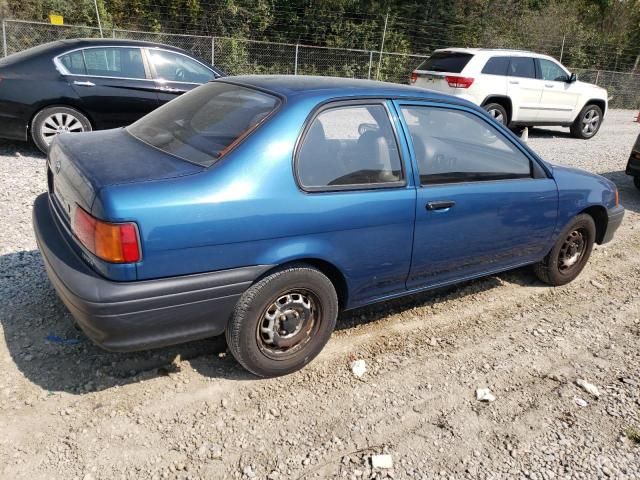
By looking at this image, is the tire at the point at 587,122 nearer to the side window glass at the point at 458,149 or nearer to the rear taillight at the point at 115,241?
the side window glass at the point at 458,149

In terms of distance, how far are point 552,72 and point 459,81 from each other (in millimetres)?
2764

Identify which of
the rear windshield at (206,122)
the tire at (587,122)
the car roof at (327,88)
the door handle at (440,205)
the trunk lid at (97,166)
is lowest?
the tire at (587,122)

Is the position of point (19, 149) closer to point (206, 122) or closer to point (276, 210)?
point (206, 122)

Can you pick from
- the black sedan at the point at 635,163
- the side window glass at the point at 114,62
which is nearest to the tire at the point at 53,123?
the side window glass at the point at 114,62

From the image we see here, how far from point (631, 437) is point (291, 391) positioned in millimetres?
1867

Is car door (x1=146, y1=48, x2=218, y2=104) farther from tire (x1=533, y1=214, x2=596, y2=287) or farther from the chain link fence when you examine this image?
the chain link fence

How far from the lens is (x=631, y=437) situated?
2.93 meters

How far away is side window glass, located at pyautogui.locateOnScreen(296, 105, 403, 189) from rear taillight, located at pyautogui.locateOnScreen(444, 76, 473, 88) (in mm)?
7878

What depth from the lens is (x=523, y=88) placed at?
37.2 feet

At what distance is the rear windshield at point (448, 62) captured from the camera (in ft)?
35.4

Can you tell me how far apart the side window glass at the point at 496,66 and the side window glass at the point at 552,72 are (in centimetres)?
111

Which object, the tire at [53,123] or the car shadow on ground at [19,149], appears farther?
the car shadow on ground at [19,149]

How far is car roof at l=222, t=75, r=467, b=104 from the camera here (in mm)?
3215

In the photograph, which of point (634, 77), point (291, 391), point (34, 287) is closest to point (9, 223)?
point (34, 287)
